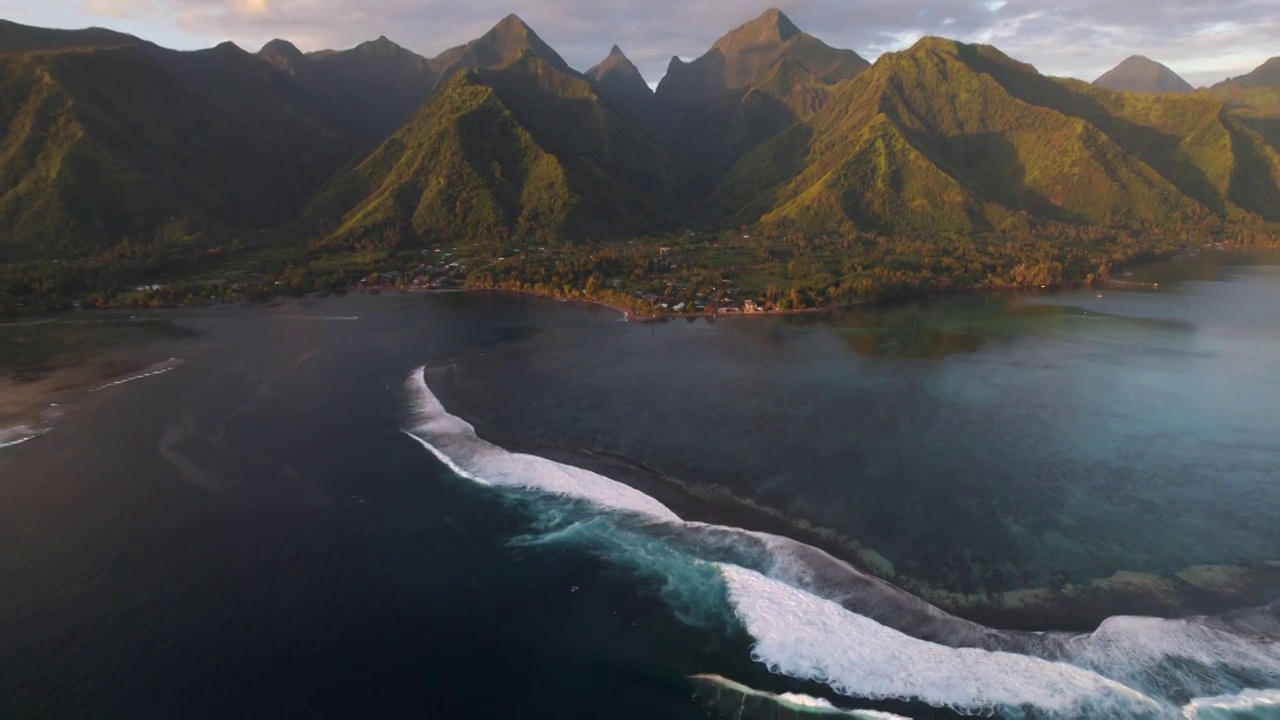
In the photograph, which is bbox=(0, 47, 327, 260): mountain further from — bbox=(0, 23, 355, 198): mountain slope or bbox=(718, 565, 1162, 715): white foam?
bbox=(718, 565, 1162, 715): white foam

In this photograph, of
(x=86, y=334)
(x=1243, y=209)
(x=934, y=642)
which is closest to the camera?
(x=934, y=642)

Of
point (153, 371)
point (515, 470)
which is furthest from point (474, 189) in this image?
point (515, 470)


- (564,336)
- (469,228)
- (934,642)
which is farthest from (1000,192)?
(934,642)

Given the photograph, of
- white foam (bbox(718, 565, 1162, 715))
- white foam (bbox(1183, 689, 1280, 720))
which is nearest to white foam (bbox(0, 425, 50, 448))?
white foam (bbox(718, 565, 1162, 715))

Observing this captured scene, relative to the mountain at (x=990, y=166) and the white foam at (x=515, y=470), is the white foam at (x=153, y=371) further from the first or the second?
the mountain at (x=990, y=166)

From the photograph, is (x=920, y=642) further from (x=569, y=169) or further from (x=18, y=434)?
(x=569, y=169)

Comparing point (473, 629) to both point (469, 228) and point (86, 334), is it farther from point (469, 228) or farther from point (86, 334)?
point (469, 228)
